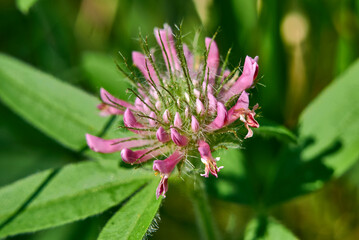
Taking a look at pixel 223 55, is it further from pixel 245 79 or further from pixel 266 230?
pixel 266 230

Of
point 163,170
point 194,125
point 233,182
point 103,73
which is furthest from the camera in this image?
point 103,73

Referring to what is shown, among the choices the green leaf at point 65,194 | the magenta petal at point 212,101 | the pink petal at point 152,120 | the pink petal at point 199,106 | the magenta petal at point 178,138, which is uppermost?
the magenta petal at point 212,101

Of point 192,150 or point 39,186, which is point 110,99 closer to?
point 192,150

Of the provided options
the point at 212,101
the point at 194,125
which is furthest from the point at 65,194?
the point at 212,101

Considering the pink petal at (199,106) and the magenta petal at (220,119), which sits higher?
the pink petal at (199,106)

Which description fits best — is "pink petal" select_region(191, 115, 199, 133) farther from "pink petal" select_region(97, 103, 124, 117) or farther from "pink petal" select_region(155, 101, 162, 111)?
"pink petal" select_region(97, 103, 124, 117)

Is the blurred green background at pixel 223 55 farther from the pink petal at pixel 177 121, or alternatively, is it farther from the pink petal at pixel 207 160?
the pink petal at pixel 207 160

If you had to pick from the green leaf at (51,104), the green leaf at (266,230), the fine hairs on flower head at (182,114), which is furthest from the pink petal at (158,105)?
the green leaf at (266,230)
